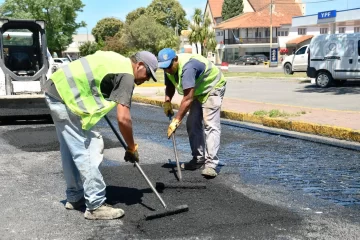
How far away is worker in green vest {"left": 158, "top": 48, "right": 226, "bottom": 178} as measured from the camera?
509 centimetres

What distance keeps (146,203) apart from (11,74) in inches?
247

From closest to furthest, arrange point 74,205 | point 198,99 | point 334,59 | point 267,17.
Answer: point 74,205 → point 198,99 → point 334,59 → point 267,17

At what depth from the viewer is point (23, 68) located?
10625mm

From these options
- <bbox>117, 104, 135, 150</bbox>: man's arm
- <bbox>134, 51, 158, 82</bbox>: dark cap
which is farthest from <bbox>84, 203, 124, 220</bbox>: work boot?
<bbox>134, 51, 158, 82</bbox>: dark cap

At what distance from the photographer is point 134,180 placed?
5230 millimetres

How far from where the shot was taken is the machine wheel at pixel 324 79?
16778mm

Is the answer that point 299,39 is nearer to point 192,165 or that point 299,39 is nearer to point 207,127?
point 192,165

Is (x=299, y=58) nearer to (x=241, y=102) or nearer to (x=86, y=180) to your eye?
(x=241, y=102)

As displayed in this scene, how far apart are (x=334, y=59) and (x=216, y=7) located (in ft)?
220

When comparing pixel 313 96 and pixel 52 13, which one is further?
pixel 52 13

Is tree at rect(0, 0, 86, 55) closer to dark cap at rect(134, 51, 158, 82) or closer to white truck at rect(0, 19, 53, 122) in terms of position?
white truck at rect(0, 19, 53, 122)

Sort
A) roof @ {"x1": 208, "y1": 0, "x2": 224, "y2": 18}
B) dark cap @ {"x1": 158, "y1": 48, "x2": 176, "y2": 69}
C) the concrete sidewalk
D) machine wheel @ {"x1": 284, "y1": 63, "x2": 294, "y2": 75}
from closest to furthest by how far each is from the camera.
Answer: dark cap @ {"x1": 158, "y1": 48, "x2": 176, "y2": 69}, the concrete sidewalk, machine wheel @ {"x1": 284, "y1": 63, "x2": 294, "y2": 75}, roof @ {"x1": 208, "y1": 0, "x2": 224, "y2": 18}

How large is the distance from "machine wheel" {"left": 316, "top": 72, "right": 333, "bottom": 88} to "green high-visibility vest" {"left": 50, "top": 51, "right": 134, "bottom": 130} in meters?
14.0

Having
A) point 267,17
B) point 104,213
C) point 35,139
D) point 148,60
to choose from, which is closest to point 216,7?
point 267,17
